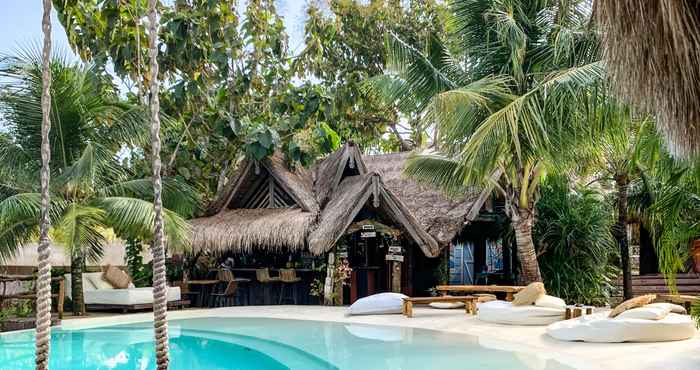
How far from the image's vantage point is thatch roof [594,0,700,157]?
3709 mm

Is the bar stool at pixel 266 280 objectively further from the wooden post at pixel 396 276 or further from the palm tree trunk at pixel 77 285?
the palm tree trunk at pixel 77 285

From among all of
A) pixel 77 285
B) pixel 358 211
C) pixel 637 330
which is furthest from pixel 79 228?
pixel 637 330

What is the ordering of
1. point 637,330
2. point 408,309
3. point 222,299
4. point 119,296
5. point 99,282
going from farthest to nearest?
point 222,299 < point 99,282 < point 119,296 < point 408,309 < point 637,330

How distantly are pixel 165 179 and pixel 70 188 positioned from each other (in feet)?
8.39

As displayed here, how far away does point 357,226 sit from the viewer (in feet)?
42.7

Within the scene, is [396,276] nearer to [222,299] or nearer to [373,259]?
[373,259]

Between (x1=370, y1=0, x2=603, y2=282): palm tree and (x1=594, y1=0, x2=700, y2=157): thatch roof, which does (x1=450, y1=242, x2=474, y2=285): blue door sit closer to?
(x1=370, y1=0, x2=603, y2=282): palm tree

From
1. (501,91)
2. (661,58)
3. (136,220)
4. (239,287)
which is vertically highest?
(501,91)

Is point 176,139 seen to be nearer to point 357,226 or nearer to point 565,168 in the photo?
point 357,226

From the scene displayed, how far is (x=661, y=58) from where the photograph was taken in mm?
3932

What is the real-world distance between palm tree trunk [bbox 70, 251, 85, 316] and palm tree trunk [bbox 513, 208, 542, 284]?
23.8 ft

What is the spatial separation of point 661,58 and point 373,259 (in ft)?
34.7

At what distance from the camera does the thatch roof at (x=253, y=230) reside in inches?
500

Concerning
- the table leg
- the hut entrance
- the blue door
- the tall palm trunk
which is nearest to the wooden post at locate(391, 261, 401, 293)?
the hut entrance
